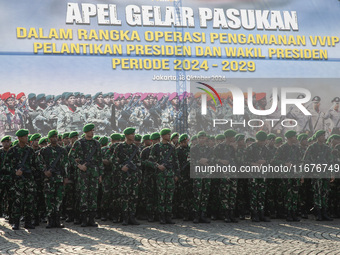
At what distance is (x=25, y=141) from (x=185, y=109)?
1928 centimetres

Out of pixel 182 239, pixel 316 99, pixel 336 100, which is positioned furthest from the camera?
pixel 336 100

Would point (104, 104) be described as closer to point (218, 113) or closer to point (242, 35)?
point (218, 113)

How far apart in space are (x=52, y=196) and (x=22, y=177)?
2.23ft

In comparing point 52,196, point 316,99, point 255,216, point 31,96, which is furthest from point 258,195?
point 31,96

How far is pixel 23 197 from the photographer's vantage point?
873 cm

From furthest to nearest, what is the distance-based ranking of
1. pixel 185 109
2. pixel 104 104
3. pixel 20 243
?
1. pixel 104 104
2. pixel 185 109
3. pixel 20 243

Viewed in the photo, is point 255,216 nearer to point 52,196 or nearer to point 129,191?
point 129,191

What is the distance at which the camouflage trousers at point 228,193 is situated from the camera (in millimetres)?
9625

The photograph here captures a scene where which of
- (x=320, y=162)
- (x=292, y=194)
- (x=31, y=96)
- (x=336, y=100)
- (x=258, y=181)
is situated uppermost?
(x=31, y=96)

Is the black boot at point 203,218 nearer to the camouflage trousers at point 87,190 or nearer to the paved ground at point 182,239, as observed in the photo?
the paved ground at point 182,239

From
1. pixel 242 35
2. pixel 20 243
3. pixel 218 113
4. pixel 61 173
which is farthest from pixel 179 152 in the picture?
pixel 218 113

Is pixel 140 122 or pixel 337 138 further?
pixel 140 122

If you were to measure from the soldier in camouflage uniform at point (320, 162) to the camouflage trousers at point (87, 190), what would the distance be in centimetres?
460

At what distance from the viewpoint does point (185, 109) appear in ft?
90.8
